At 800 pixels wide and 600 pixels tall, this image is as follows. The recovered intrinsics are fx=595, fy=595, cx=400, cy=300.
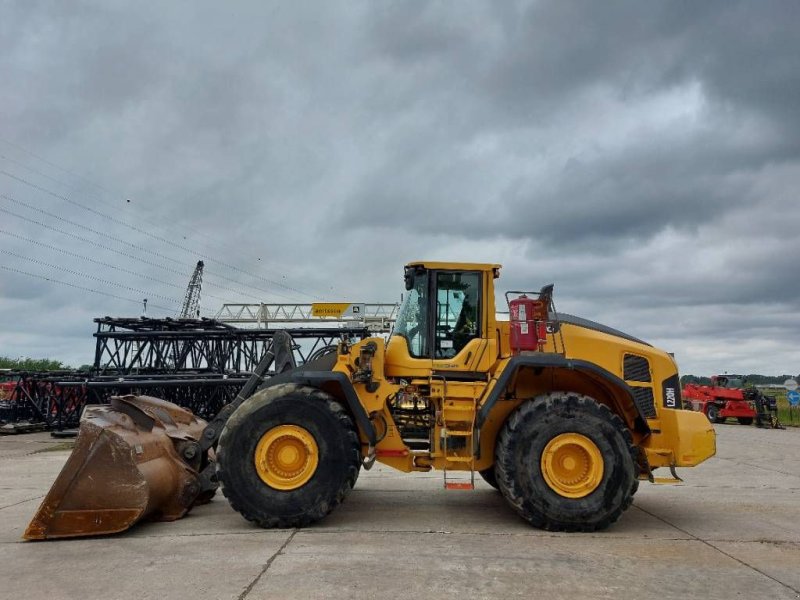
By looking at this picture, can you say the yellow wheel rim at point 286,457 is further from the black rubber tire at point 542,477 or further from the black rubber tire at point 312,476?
the black rubber tire at point 542,477

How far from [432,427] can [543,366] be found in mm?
1412

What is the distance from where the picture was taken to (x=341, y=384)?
6355mm

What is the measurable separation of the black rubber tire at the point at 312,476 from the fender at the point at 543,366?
143 centimetres

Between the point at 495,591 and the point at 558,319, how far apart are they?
3.31 metres

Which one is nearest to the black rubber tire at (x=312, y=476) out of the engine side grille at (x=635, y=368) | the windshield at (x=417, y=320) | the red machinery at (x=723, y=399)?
the windshield at (x=417, y=320)

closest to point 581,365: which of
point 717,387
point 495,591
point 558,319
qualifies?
point 558,319

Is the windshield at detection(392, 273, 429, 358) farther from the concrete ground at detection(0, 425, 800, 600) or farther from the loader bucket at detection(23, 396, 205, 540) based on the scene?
the loader bucket at detection(23, 396, 205, 540)

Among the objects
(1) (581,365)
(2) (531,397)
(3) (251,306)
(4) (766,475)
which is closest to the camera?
(1) (581,365)

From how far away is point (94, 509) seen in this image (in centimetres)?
564

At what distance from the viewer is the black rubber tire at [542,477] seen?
6.00 m

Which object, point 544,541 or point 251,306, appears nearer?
point 544,541

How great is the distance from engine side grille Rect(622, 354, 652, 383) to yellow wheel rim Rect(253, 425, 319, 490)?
3517 mm

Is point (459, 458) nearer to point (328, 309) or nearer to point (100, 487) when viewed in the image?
point (100, 487)

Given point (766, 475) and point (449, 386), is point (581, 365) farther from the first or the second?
point (766, 475)
